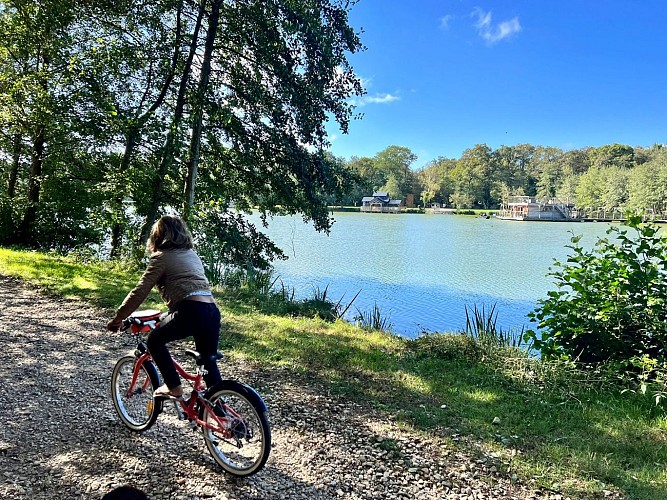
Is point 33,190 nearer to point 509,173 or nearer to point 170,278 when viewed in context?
point 170,278

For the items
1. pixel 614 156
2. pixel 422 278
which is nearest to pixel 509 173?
pixel 614 156

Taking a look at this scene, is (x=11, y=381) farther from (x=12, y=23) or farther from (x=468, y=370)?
(x=12, y=23)

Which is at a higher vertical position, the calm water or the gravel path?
the gravel path

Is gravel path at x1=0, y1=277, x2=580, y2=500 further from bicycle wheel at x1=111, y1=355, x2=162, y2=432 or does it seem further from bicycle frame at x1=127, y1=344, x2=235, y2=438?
bicycle frame at x1=127, y1=344, x2=235, y2=438

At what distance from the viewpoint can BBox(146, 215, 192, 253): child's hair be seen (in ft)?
8.46

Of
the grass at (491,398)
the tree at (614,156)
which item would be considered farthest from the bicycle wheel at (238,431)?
the tree at (614,156)

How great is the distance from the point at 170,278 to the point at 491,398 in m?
3.32

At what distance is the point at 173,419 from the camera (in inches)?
129

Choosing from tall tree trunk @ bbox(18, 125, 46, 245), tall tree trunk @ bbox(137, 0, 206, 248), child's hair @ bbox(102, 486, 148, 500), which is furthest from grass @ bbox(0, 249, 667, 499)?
tall tree trunk @ bbox(18, 125, 46, 245)

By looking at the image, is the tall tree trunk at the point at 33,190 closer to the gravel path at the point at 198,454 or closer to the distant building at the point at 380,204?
the gravel path at the point at 198,454

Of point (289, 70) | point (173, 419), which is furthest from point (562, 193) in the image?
point (173, 419)

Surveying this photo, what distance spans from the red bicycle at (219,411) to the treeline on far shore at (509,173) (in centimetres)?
7184

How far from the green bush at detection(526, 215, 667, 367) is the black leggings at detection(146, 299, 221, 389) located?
4146mm

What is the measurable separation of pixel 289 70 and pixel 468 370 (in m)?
6.96
